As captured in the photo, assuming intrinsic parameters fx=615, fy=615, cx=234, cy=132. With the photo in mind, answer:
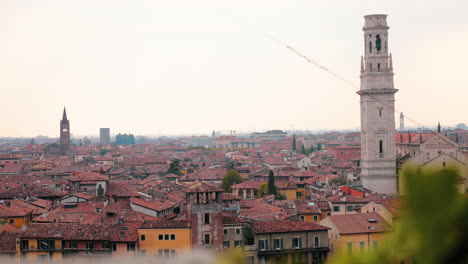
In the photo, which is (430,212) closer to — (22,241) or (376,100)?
(22,241)

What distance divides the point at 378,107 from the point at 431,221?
29.6m

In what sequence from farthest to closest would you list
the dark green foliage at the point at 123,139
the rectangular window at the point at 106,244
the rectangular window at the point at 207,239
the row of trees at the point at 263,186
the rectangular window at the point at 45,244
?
the dark green foliage at the point at 123,139 → the row of trees at the point at 263,186 → the rectangular window at the point at 207,239 → the rectangular window at the point at 45,244 → the rectangular window at the point at 106,244

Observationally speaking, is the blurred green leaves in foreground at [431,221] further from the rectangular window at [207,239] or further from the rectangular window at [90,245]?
the rectangular window at [90,245]

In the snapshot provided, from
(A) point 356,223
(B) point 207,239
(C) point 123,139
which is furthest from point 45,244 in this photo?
(C) point 123,139

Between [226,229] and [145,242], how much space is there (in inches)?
96.8

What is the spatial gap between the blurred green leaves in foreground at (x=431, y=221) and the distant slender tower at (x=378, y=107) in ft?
95.3

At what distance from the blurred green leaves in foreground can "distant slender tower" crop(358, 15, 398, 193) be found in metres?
29.1

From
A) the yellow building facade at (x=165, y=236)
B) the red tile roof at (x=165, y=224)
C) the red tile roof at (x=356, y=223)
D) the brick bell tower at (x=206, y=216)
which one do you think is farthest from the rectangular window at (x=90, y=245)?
the red tile roof at (x=356, y=223)

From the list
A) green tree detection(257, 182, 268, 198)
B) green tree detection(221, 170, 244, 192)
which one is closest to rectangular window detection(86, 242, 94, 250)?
green tree detection(257, 182, 268, 198)

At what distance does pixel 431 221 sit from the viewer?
109 cm

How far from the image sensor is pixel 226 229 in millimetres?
18609

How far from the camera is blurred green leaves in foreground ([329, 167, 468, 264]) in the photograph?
105 cm

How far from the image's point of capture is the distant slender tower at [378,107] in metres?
29.5

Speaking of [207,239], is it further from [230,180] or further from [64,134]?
[64,134]
